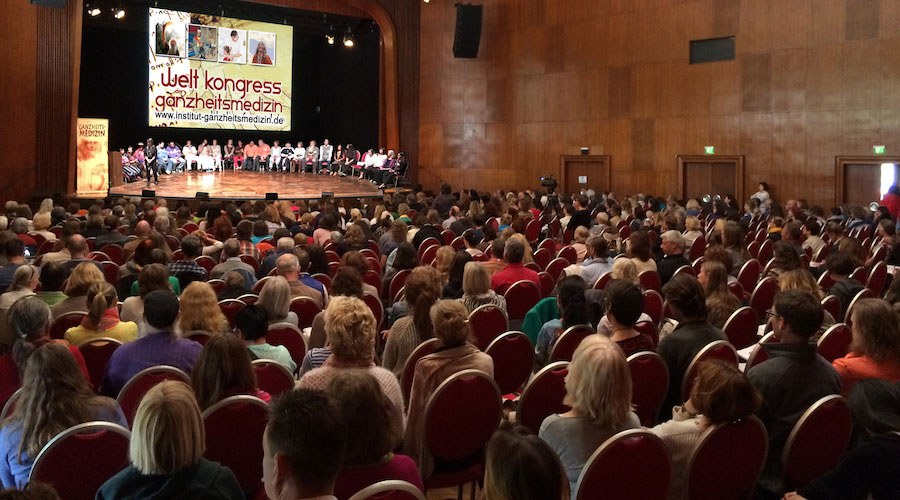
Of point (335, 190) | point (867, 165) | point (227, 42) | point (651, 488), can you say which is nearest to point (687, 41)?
point (867, 165)

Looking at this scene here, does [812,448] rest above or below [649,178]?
below

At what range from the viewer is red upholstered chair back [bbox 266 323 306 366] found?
15.9 ft

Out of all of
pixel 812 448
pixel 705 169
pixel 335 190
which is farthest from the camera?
pixel 335 190

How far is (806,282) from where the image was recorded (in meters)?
5.22

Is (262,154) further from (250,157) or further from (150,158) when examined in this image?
(150,158)

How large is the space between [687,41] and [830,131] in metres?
4.13

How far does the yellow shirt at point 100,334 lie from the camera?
4.54 m

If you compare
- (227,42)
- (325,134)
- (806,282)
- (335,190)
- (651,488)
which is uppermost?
(227,42)

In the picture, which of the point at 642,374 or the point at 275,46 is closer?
the point at 642,374

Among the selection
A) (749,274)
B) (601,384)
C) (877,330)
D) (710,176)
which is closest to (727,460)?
(601,384)

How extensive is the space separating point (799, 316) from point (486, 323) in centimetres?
222

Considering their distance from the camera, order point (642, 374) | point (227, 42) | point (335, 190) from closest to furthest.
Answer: point (642, 374)
point (335, 190)
point (227, 42)

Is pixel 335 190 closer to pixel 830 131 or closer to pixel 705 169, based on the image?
pixel 705 169

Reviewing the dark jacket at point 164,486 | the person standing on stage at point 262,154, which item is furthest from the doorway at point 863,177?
the person standing on stage at point 262,154
